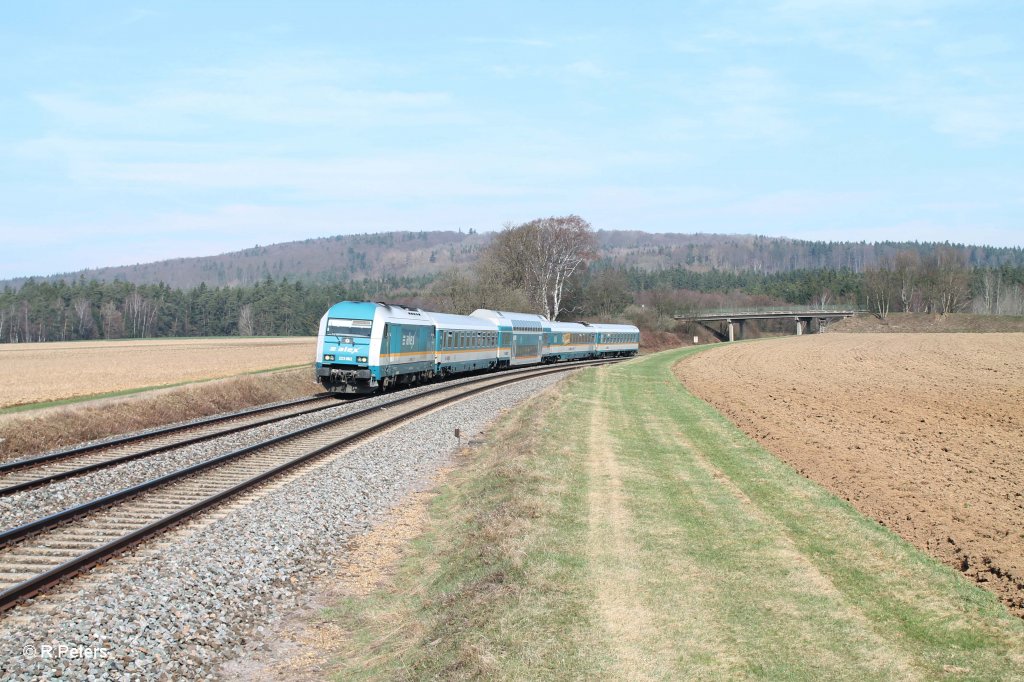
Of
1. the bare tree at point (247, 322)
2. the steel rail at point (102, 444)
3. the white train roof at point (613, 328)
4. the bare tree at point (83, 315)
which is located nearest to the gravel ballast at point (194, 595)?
the steel rail at point (102, 444)

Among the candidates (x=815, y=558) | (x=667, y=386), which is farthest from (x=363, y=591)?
(x=667, y=386)

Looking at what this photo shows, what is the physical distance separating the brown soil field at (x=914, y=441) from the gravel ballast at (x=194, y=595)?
743cm

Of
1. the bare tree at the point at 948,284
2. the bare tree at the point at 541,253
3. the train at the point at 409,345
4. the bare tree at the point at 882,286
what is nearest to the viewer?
the train at the point at 409,345

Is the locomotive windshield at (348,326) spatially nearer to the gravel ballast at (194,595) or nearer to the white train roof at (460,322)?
the white train roof at (460,322)

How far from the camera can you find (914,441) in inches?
749

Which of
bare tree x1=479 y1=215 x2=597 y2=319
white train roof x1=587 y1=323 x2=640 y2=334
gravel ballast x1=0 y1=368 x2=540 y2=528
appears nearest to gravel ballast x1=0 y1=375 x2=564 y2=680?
gravel ballast x1=0 y1=368 x2=540 y2=528

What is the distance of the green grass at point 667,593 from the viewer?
6195mm

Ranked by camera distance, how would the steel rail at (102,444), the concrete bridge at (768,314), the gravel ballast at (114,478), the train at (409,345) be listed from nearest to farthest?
the gravel ballast at (114,478)
the steel rail at (102,444)
the train at (409,345)
the concrete bridge at (768,314)

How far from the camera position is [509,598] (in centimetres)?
754

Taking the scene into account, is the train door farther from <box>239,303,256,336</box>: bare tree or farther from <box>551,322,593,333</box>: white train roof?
<box>239,303,256,336</box>: bare tree

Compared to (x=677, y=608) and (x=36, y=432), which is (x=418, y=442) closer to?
(x=36, y=432)

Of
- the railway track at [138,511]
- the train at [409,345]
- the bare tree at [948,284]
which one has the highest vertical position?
the bare tree at [948,284]

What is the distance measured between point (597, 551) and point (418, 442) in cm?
1128

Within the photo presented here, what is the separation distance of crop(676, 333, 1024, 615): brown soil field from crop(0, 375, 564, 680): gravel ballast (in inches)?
293
